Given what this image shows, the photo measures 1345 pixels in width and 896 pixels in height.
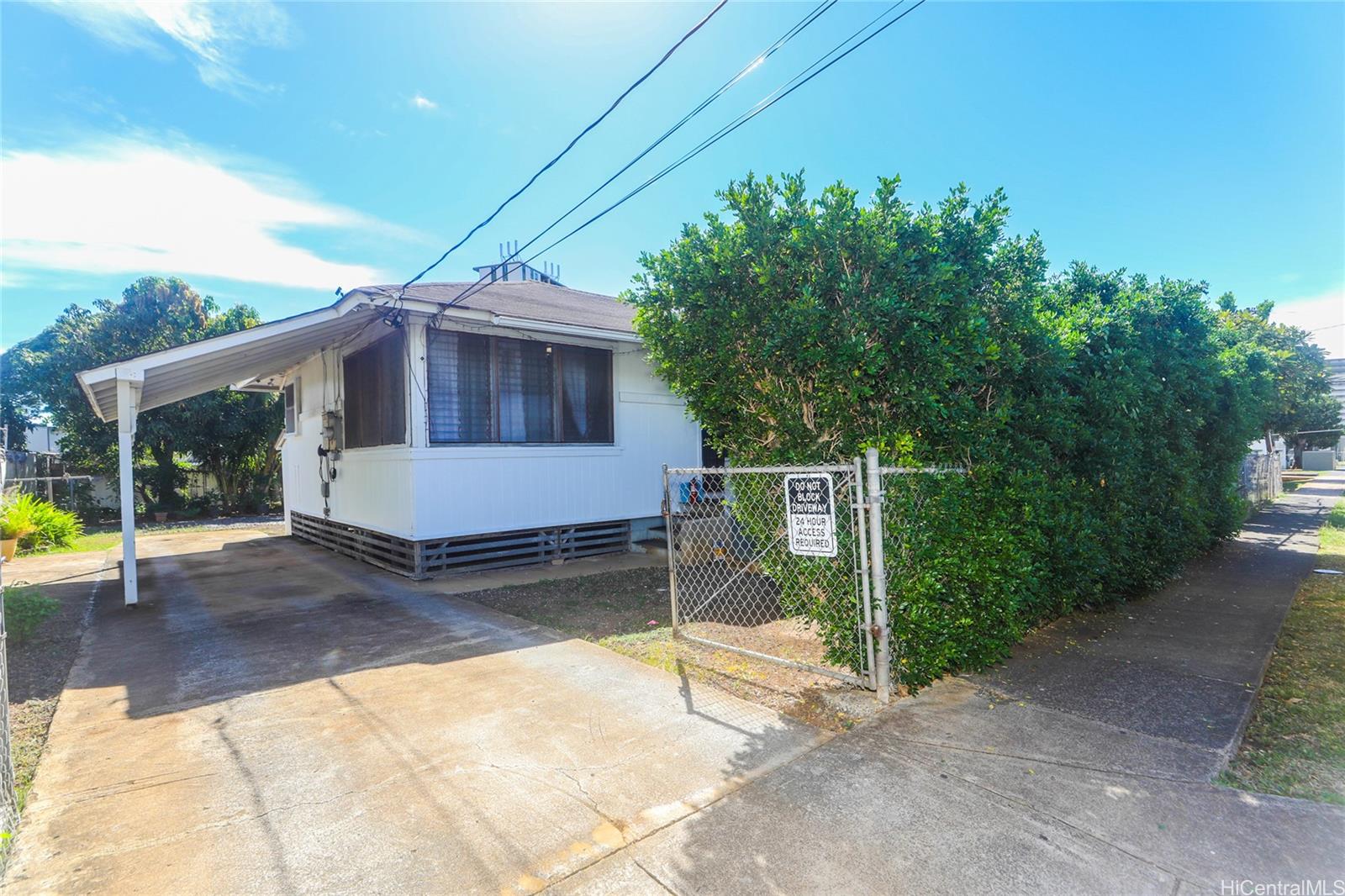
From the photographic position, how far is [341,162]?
23.1 feet

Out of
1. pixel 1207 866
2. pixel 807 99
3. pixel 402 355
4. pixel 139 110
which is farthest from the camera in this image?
pixel 402 355

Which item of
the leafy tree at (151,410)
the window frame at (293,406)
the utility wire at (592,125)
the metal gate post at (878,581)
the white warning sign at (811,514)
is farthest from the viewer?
the leafy tree at (151,410)

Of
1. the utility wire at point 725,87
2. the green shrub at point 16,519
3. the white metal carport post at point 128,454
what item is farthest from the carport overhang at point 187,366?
the green shrub at point 16,519

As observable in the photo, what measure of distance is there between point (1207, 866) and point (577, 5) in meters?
6.08

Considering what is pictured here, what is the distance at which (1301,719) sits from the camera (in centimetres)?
328

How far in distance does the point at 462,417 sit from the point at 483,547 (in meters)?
1.82

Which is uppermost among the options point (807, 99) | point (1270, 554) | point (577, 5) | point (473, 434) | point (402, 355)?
point (577, 5)

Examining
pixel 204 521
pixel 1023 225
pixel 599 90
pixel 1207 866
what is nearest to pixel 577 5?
pixel 599 90

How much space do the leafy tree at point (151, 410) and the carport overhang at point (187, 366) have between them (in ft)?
→ 33.2

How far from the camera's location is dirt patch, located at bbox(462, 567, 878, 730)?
365 cm

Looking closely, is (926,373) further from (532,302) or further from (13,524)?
(13,524)

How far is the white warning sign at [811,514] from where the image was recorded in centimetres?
364

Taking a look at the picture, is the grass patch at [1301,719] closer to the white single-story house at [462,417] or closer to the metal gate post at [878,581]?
the metal gate post at [878,581]

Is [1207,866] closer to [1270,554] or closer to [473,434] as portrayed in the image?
[473,434]
